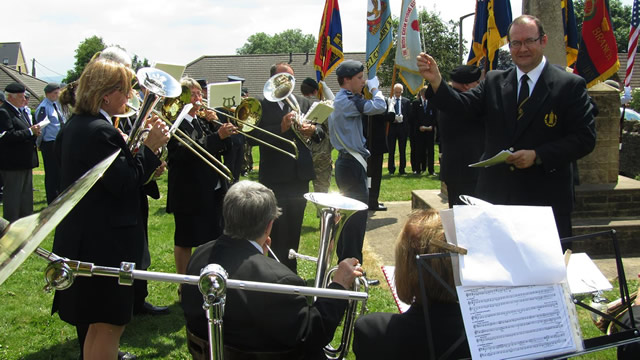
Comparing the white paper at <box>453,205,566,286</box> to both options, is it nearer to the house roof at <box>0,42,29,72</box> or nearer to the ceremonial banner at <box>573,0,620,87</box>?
the ceremonial banner at <box>573,0,620,87</box>

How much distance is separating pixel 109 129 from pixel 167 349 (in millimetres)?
1993

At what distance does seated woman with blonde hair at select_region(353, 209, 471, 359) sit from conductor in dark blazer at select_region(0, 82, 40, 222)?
816 centimetres

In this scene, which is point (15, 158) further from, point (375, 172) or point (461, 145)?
point (461, 145)

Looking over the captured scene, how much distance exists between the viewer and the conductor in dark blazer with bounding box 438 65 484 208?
18.1 feet

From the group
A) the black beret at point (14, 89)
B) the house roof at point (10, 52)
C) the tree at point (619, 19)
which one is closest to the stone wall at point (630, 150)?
the black beret at point (14, 89)

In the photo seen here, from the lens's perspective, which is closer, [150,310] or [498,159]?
[498,159]

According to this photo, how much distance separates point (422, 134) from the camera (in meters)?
13.3

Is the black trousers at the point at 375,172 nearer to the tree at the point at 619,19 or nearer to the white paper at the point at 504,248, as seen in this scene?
the white paper at the point at 504,248

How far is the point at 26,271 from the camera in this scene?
20.2ft

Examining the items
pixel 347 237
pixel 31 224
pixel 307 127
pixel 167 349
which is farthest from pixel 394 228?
pixel 31 224

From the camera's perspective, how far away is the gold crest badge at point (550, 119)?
3.49 meters

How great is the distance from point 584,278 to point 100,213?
2.51 meters

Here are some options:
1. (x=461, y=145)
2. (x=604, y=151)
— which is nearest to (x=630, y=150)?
(x=604, y=151)

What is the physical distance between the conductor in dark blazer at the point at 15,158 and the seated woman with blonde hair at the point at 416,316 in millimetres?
8163
